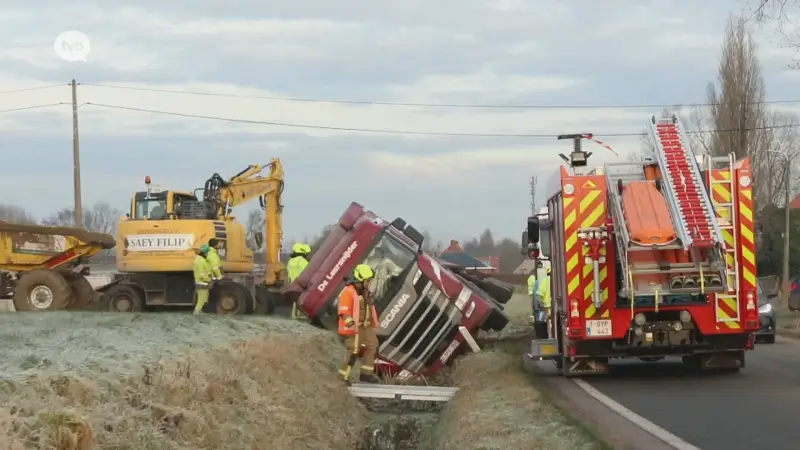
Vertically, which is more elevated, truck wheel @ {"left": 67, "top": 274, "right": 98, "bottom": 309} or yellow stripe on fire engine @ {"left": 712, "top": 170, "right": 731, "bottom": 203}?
yellow stripe on fire engine @ {"left": 712, "top": 170, "right": 731, "bottom": 203}

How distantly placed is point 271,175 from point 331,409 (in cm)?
1893

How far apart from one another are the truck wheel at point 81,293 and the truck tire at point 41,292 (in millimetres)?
610

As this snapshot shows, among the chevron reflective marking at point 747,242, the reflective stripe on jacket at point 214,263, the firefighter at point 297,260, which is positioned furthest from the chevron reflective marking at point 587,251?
the reflective stripe on jacket at point 214,263

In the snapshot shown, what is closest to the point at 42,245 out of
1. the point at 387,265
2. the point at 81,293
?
the point at 81,293

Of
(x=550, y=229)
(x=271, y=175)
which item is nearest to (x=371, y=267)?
(x=550, y=229)

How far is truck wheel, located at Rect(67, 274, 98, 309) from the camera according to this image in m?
27.4

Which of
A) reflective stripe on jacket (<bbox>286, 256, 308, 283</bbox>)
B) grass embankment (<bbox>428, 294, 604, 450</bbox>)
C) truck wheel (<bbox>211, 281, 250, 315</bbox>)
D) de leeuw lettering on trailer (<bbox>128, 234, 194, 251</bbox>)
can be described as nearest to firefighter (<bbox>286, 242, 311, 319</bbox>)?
reflective stripe on jacket (<bbox>286, 256, 308, 283</bbox>)

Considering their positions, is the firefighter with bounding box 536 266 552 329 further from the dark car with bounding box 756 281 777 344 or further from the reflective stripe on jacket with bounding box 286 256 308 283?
the dark car with bounding box 756 281 777 344

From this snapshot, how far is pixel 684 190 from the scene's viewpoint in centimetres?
1472

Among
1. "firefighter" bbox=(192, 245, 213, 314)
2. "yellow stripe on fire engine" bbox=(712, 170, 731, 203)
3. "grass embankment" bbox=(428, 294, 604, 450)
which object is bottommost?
"grass embankment" bbox=(428, 294, 604, 450)

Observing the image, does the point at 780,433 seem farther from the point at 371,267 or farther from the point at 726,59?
the point at 726,59

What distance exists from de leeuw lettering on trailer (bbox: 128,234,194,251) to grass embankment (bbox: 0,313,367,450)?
37.8 ft

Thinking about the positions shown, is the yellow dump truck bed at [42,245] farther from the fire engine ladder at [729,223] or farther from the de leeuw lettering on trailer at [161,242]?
the fire engine ladder at [729,223]

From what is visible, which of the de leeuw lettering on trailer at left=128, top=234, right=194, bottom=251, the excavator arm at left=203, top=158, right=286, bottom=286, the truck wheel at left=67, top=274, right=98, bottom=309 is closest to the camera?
the de leeuw lettering on trailer at left=128, top=234, right=194, bottom=251
